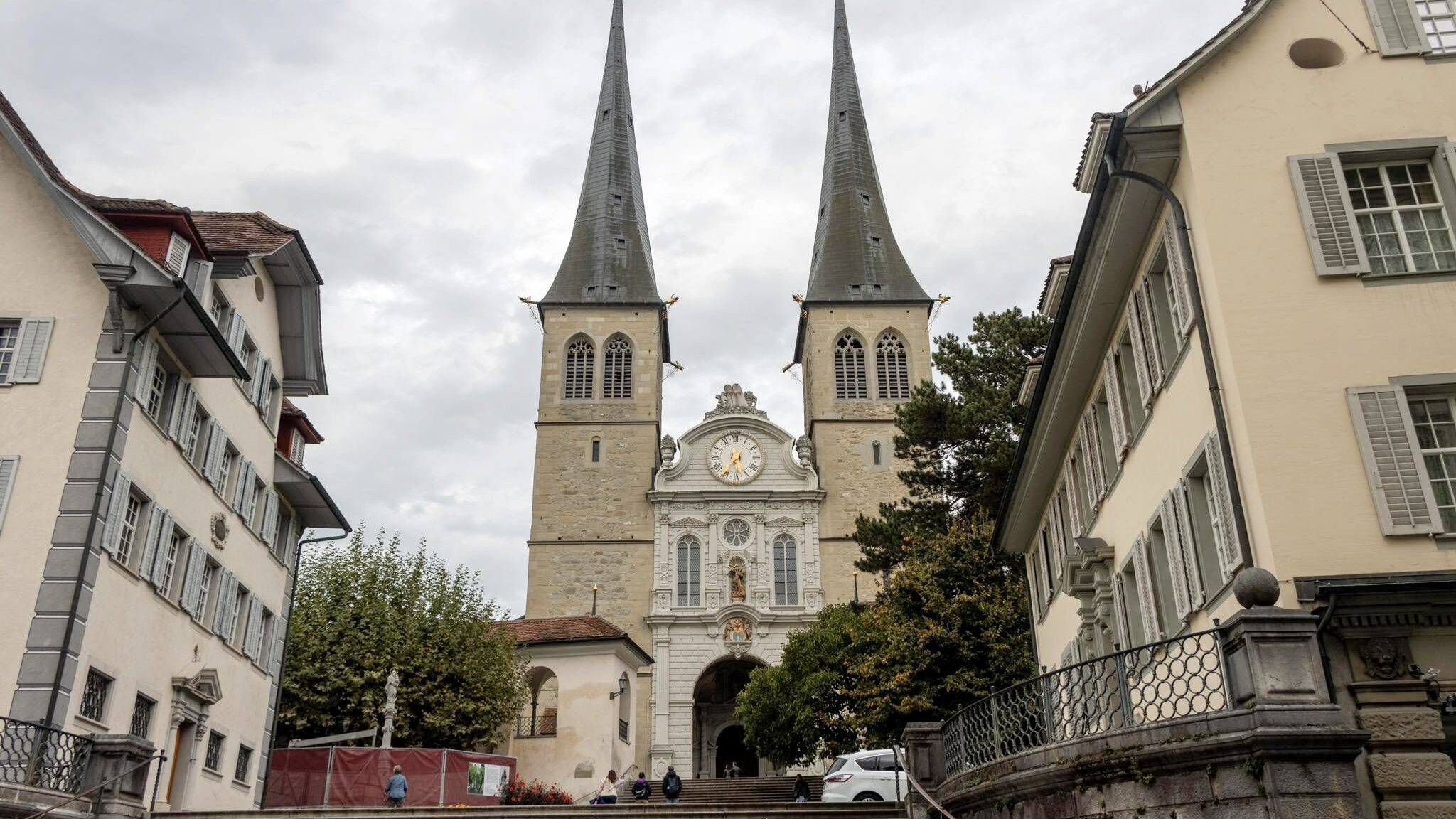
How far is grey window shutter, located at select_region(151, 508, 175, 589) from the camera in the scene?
20.4 m

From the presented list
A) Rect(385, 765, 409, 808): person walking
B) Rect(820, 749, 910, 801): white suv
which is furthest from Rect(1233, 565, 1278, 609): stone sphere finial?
Rect(385, 765, 409, 808): person walking

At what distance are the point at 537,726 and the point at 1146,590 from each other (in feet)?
101

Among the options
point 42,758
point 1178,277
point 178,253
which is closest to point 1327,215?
point 1178,277

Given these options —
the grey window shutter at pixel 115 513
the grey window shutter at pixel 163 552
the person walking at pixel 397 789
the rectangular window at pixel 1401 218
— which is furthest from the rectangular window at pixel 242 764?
the rectangular window at pixel 1401 218

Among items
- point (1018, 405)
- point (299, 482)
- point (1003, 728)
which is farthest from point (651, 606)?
point (1003, 728)

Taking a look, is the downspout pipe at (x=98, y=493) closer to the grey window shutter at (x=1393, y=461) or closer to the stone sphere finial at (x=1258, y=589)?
the stone sphere finial at (x=1258, y=589)

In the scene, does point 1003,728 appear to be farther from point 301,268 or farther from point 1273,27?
point 301,268

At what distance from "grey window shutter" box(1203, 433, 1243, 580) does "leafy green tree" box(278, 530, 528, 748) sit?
2570cm

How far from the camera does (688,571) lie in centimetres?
5812

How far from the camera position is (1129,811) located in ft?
35.3

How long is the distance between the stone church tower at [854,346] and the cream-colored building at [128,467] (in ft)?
119

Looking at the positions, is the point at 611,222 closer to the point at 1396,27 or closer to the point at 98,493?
the point at 98,493

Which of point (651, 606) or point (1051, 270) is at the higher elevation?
point (651, 606)

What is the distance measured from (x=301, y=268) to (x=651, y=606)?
33.2m
